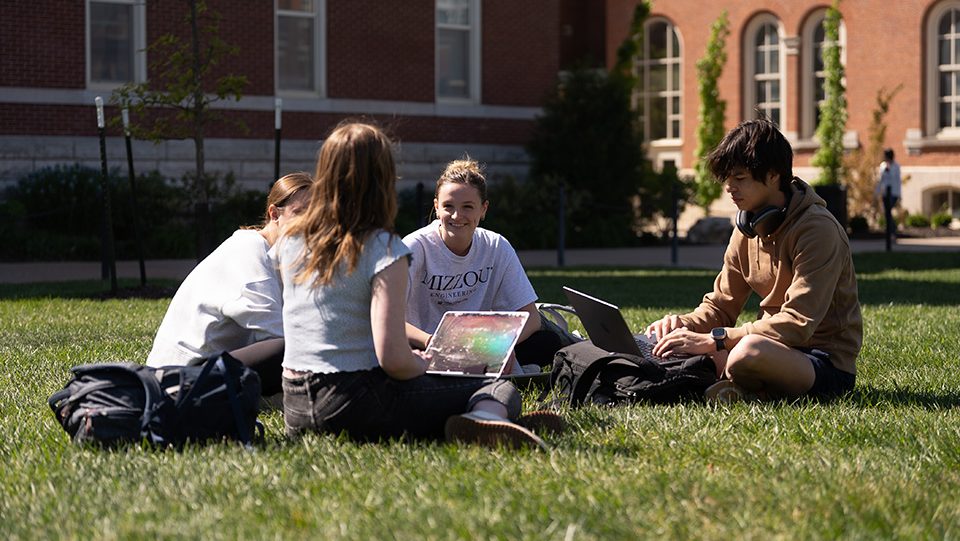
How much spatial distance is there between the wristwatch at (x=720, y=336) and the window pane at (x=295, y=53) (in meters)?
15.7

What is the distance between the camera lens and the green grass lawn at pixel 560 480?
408 cm

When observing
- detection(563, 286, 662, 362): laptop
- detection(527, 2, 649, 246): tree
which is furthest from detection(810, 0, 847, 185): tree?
detection(563, 286, 662, 362): laptop

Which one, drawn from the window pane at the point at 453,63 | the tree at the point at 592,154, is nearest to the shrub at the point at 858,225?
the tree at the point at 592,154

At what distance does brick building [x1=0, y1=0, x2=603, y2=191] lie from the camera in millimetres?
18922

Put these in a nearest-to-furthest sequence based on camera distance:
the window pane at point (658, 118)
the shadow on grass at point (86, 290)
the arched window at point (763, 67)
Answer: the shadow on grass at point (86, 290), the arched window at point (763, 67), the window pane at point (658, 118)

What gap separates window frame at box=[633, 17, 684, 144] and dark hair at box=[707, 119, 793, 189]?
26877mm

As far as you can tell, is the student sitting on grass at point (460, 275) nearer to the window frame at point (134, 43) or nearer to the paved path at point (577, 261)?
the paved path at point (577, 261)

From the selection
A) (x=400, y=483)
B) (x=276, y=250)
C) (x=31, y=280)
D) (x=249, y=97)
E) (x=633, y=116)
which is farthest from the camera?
(x=633, y=116)

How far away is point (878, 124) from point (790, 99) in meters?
2.62

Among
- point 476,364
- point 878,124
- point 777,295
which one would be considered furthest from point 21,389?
point 878,124

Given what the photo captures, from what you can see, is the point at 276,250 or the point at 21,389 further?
the point at 21,389

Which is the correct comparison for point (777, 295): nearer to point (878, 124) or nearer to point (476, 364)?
point (476, 364)

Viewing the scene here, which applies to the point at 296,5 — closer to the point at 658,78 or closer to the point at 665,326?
the point at 658,78

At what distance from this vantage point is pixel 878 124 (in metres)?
28.9
